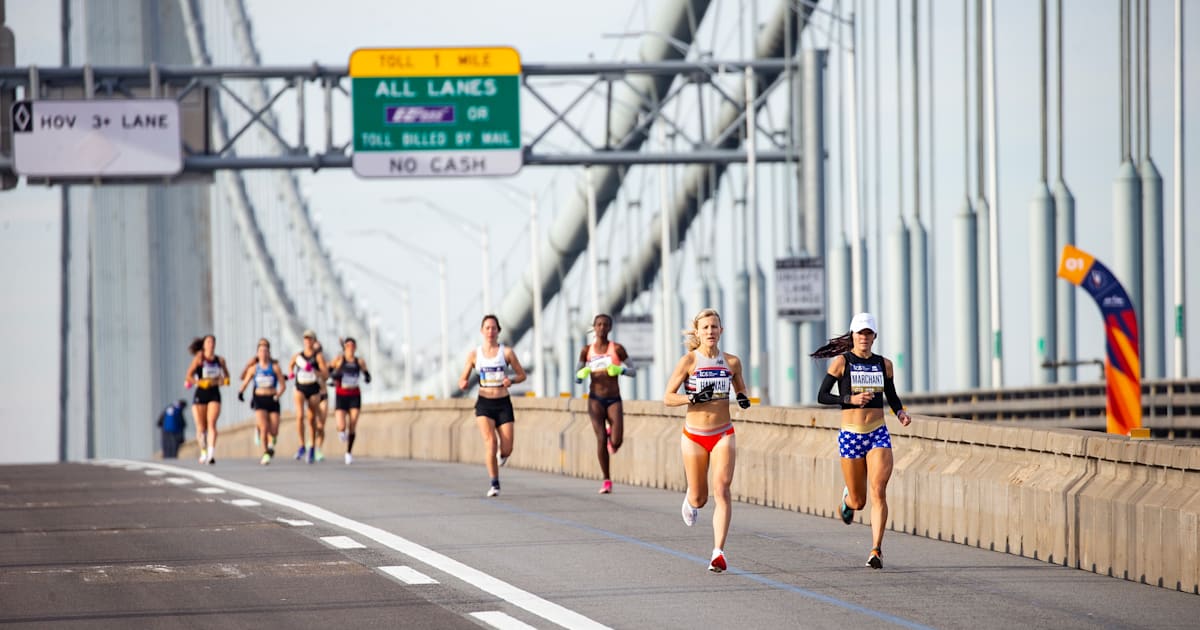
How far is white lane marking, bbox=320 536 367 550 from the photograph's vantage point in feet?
45.4

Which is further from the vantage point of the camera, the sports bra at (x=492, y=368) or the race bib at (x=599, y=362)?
the race bib at (x=599, y=362)

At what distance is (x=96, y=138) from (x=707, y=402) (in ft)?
86.5

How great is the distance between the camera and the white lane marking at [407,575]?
11.8 meters

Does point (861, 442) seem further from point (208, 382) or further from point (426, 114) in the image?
point (426, 114)

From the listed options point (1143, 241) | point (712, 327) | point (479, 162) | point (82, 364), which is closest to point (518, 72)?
point (479, 162)

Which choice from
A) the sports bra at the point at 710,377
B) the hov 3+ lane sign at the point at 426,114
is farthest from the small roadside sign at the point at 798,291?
the sports bra at the point at 710,377

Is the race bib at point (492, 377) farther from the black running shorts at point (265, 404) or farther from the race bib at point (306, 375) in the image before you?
the black running shorts at point (265, 404)

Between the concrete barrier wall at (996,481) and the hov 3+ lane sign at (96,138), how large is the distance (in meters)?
16.7

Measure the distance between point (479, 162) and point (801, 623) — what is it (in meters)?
28.2

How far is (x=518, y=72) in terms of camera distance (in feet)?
123

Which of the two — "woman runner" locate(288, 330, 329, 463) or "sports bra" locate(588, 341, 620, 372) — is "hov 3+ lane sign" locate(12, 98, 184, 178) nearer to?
"woman runner" locate(288, 330, 329, 463)

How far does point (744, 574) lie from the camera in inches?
477

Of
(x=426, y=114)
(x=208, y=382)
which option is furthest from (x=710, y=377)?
(x=426, y=114)

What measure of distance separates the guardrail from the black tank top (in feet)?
60.6
